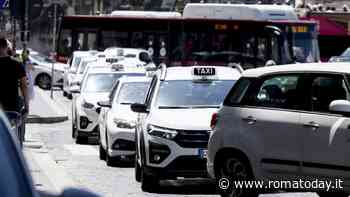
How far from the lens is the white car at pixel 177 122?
12.8 metres

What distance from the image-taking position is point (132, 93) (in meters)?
18.2

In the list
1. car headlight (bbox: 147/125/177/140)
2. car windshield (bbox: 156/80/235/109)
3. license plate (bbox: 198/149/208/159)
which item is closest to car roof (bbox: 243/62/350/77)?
license plate (bbox: 198/149/208/159)

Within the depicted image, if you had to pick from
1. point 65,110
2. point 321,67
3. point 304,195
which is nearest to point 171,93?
point 304,195

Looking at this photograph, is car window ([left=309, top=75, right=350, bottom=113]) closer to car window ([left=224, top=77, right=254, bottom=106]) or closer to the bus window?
car window ([left=224, top=77, right=254, bottom=106])

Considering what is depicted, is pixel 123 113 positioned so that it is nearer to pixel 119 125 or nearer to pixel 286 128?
pixel 119 125

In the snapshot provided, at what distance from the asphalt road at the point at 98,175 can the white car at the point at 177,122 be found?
29 centimetres

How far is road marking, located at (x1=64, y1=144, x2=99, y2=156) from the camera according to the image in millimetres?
19111

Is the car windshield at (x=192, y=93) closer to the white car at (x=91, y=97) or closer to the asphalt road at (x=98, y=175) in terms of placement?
the asphalt road at (x=98, y=175)

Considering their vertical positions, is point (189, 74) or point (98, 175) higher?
point (189, 74)

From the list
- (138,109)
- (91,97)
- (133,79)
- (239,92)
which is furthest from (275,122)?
(91,97)

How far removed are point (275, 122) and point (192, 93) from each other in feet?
11.4

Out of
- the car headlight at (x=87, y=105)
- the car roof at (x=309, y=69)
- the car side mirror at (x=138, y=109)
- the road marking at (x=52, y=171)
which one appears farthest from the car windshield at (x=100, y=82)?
the car roof at (x=309, y=69)

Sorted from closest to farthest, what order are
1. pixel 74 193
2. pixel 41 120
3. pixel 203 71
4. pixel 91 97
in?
pixel 74 193 < pixel 203 71 < pixel 91 97 < pixel 41 120

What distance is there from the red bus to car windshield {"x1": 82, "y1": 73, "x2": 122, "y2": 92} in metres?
18.2
